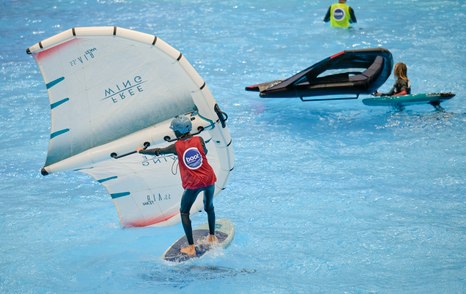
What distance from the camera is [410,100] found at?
38.2 feet

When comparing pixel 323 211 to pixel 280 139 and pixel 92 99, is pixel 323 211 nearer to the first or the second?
pixel 280 139

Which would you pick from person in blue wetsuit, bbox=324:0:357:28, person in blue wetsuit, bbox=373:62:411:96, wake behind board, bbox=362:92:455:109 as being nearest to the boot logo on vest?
wake behind board, bbox=362:92:455:109

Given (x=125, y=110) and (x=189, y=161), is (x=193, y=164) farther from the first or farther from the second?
(x=125, y=110)

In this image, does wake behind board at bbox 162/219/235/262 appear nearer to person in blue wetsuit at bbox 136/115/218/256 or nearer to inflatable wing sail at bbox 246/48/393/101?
person in blue wetsuit at bbox 136/115/218/256

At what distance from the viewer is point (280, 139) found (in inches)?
455

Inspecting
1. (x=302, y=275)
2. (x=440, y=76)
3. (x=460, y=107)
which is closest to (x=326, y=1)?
(x=440, y=76)

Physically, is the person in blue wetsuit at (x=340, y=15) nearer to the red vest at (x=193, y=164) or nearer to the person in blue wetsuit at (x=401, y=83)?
the person in blue wetsuit at (x=401, y=83)

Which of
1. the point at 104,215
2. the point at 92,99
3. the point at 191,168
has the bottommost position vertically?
the point at 104,215

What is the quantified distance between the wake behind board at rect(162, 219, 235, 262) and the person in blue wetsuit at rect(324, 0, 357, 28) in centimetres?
988

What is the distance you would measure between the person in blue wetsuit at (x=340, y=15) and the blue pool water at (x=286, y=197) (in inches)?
29.7

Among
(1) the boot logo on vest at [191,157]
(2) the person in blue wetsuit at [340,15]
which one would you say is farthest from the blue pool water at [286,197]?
(1) the boot logo on vest at [191,157]

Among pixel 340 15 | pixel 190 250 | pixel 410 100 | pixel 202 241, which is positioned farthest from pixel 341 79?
pixel 340 15

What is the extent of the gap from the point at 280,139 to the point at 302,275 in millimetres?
4170

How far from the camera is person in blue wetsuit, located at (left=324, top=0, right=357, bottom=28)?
16.9m
